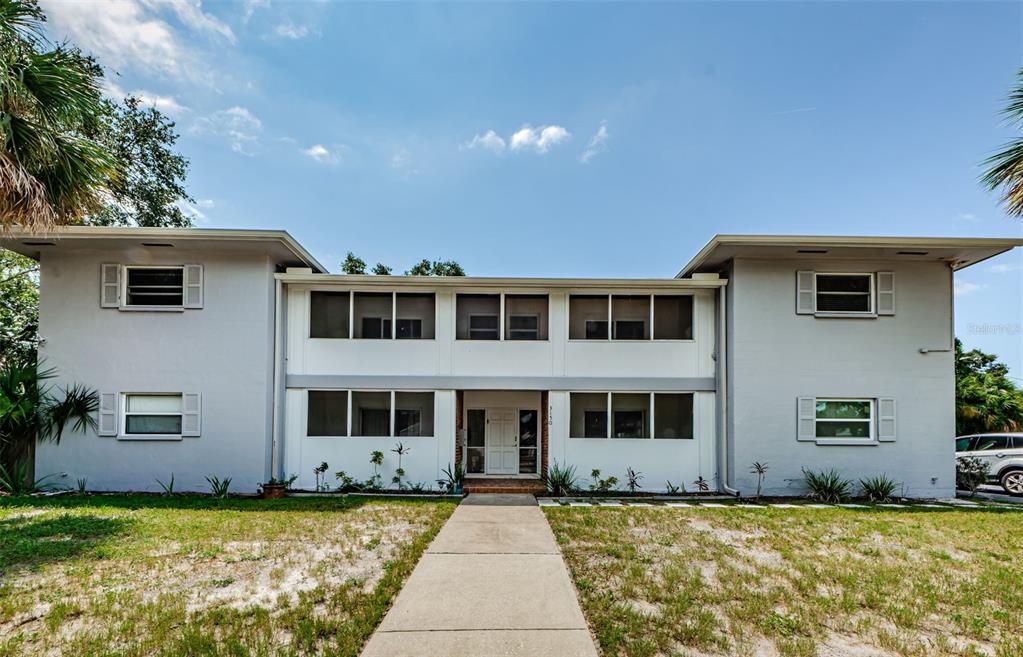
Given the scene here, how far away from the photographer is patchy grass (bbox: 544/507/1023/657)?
437 cm

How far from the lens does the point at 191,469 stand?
34.6 feet

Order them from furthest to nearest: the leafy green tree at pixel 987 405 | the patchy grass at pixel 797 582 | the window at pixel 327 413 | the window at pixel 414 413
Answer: the leafy green tree at pixel 987 405
the window at pixel 414 413
the window at pixel 327 413
the patchy grass at pixel 797 582

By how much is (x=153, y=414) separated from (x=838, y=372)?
15.2 meters

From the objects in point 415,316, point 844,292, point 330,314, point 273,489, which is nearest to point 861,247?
point 844,292

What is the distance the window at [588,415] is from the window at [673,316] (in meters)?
2.15

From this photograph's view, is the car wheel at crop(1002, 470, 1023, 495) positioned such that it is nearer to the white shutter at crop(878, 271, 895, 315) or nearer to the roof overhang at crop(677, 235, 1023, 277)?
the white shutter at crop(878, 271, 895, 315)

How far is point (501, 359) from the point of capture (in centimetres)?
1148

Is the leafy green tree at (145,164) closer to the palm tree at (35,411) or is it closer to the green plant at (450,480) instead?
the palm tree at (35,411)

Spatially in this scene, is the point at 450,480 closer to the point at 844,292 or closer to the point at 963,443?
the point at 844,292

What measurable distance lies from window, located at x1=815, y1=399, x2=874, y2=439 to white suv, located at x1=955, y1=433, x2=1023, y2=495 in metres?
3.22

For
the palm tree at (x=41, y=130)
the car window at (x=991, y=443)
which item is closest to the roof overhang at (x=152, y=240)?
the palm tree at (x=41, y=130)

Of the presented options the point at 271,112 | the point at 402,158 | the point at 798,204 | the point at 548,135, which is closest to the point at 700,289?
the point at 798,204

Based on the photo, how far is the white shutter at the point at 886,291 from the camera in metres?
11.0

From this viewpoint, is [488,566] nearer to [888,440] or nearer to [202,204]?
[888,440]
